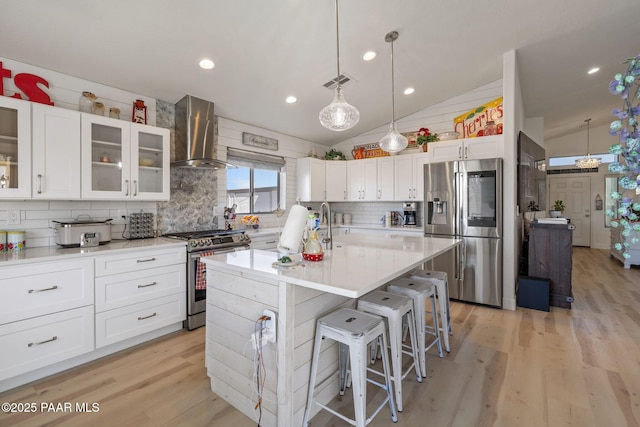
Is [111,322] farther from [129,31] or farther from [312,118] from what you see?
[312,118]

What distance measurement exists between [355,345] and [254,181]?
3582 millimetres

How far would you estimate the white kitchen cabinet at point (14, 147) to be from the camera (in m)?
2.27

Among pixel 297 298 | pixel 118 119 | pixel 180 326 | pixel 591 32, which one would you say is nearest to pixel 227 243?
pixel 180 326

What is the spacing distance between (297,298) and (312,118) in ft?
11.6

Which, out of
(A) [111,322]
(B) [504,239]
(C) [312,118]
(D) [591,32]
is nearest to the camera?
(A) [111,322]

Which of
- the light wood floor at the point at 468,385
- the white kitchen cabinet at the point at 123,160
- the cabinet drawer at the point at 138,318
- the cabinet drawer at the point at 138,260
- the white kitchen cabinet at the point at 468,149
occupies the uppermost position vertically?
the white kitchen cabinet at the point at 468,149

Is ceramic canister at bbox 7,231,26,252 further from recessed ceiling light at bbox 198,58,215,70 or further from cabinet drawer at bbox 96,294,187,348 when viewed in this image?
recessed ceiling light at bbox 198,58,215,70

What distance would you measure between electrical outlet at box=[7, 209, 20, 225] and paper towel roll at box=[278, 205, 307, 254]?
2411 millimetres

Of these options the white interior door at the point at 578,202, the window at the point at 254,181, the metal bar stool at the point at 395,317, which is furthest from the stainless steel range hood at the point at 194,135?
the white interior door at the point at 578,202

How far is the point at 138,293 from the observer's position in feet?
8.93

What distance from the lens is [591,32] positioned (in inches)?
127

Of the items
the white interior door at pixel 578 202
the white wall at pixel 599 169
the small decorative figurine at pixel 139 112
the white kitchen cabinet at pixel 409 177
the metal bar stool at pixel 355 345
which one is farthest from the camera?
the white interior door at pixel 578 202

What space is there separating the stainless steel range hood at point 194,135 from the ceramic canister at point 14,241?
1481mm

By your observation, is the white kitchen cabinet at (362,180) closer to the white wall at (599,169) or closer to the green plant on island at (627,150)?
the green plant on island at (627,150)
